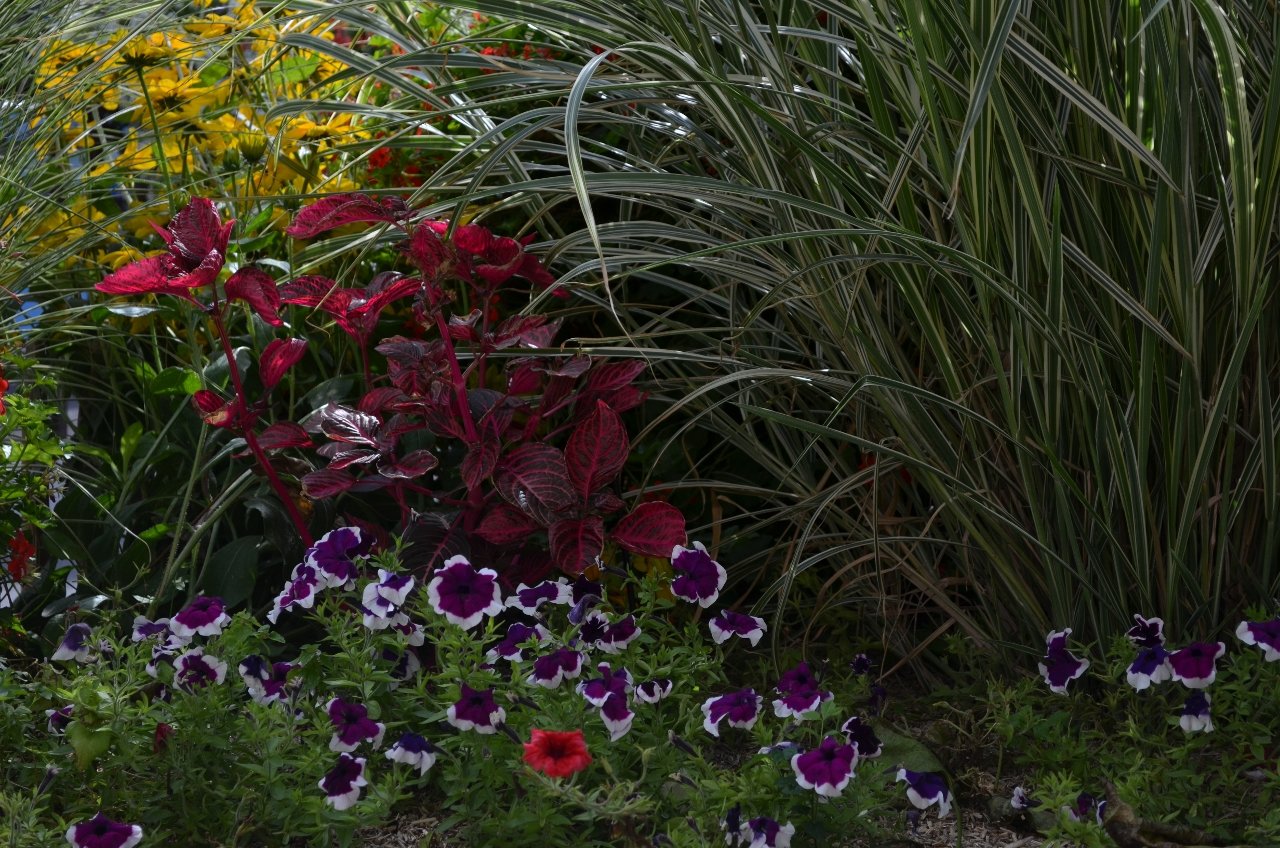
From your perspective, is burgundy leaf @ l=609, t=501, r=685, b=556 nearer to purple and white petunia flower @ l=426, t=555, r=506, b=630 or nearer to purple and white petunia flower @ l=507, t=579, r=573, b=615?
purple and white petunia flower @ l=507, t=579, r=573, b=615

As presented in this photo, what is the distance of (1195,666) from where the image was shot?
4.44 feet

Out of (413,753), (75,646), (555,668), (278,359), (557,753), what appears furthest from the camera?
(278,359)

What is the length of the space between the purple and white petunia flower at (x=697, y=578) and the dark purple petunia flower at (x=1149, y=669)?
471mm

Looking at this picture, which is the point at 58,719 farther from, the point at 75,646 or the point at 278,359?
the point at 278,359

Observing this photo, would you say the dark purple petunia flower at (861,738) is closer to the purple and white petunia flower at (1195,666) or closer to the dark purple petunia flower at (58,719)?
the purple and white petunia flower at (1195,666)

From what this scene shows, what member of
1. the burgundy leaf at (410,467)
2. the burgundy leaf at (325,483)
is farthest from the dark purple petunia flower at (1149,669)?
the burgundy leaf at (325,483)

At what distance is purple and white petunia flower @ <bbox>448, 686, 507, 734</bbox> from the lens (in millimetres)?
1269

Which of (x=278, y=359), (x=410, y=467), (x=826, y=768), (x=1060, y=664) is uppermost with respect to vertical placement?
(x=278, y=359)

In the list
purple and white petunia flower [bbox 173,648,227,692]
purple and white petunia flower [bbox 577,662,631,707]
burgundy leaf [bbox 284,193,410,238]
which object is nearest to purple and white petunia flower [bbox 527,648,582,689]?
purple and white petunia flower [bbox 577,662,631,707]

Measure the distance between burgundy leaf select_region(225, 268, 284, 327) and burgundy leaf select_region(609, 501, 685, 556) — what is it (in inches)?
20.9

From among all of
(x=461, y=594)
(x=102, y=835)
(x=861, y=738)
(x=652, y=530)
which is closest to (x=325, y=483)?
(x=461, y=594)

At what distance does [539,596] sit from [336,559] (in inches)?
9.7

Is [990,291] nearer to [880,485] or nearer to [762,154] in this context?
[762,154]

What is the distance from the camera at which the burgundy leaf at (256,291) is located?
1.66 m
